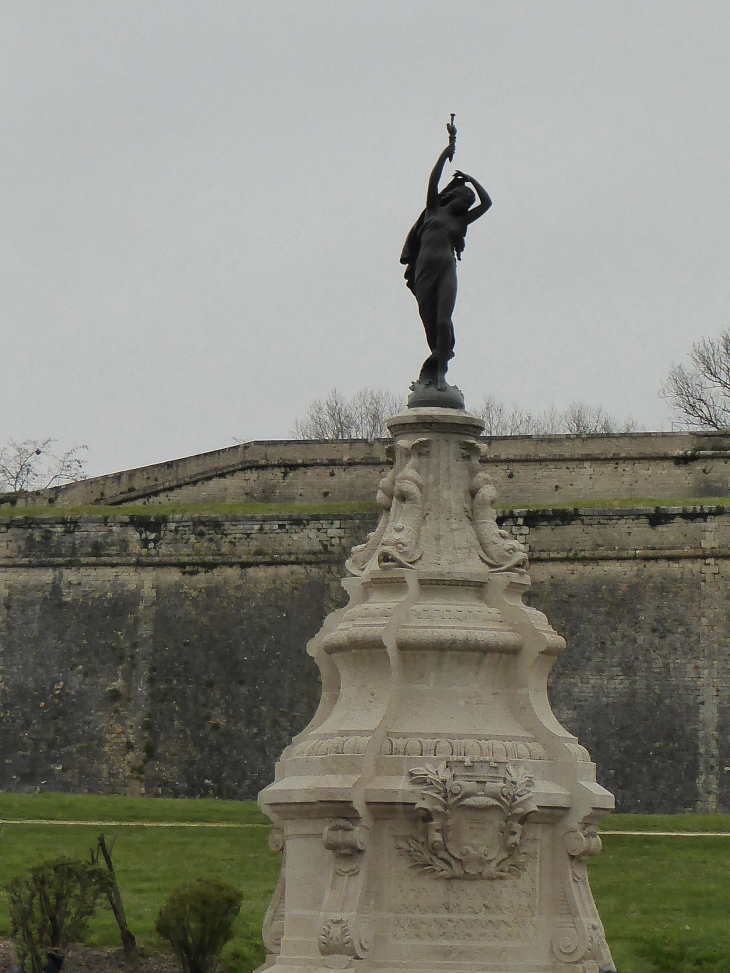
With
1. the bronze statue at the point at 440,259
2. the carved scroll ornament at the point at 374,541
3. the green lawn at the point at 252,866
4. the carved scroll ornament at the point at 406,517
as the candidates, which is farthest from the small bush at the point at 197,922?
the bronze statue at the point at 440,259

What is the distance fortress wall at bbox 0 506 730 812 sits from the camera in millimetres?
29422

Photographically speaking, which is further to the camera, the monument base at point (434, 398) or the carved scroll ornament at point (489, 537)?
the monument base at point (434, 398)

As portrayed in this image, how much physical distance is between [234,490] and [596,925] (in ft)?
89.2

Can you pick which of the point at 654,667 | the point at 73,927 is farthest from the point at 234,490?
the point at 73,927

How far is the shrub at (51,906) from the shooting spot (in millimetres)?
15000

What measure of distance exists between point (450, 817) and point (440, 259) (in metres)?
2.95

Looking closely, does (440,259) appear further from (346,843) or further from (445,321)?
(346,843)

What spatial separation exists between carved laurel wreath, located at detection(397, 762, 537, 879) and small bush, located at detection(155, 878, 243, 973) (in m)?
6.31

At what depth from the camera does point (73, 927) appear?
15.3 metres

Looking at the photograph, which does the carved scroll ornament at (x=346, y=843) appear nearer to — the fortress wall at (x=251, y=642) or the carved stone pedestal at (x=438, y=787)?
the carved stone pedestal at (x=438, y=787)

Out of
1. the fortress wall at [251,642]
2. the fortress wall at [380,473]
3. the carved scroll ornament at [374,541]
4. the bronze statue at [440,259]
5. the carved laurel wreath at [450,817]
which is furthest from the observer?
the fortress wall at [380,473]

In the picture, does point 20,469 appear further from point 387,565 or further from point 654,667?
point 387,565

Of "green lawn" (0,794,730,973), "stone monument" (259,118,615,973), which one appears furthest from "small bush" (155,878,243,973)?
"stone monument" (259,118,615,973)

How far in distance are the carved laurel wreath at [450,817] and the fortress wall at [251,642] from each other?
2017 centimetres
